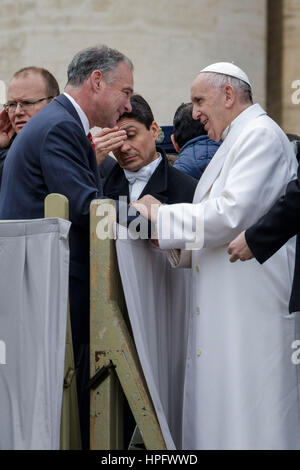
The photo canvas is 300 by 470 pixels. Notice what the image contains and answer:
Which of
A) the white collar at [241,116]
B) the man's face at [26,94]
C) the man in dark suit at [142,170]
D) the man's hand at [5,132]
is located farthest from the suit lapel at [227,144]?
the man's hand at [5,132]

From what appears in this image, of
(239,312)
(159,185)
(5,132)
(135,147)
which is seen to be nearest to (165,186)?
(159,185)

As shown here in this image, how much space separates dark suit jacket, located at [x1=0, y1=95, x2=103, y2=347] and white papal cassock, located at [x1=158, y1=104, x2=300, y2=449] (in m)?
0.35

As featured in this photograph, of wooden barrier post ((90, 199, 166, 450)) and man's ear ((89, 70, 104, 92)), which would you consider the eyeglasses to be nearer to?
man's ear ((89, 70, 104, 92))

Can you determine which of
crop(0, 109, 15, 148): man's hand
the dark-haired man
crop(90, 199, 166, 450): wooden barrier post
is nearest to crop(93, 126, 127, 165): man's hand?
the dark-haired man

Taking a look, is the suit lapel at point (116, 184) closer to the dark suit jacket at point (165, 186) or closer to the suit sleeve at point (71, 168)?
the dark suit jacket at point (165, 186)

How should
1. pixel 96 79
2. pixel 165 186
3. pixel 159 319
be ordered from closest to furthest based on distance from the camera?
pixel 159 319 < pixel 96 79 < pixel 165 186

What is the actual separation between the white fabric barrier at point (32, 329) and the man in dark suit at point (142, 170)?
56.9 inches

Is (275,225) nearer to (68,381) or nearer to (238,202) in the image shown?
(238,202)

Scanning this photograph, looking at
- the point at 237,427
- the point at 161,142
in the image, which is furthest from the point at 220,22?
the point at 237,427

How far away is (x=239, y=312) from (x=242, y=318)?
0.10 feet

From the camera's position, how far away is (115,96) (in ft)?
16.6

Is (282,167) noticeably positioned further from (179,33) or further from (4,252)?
(179,33)
